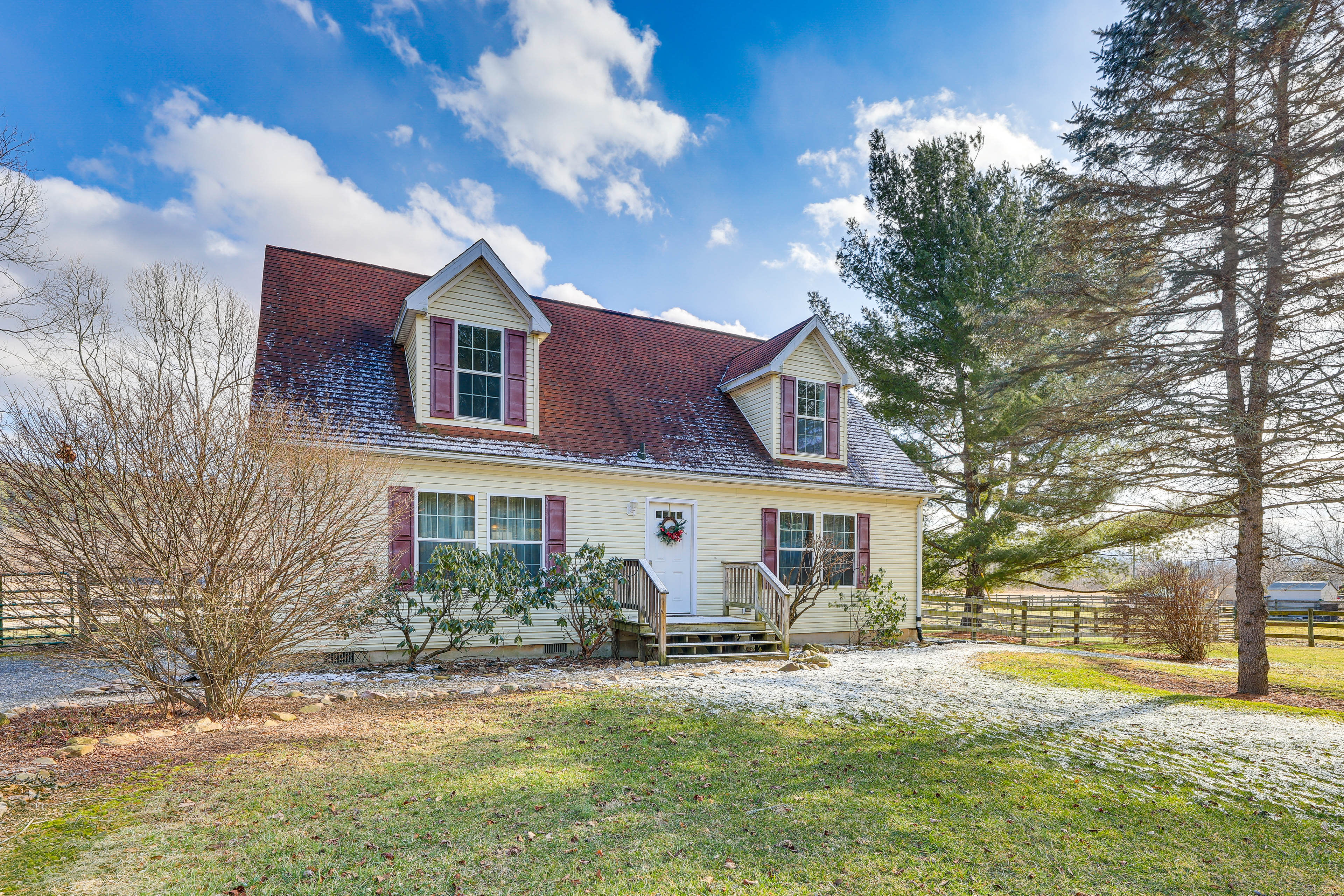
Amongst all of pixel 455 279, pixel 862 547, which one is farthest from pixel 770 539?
pixel 455 279

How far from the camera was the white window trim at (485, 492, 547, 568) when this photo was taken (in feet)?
36.3

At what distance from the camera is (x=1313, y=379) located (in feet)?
27.5

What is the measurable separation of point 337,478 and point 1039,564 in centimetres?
1927

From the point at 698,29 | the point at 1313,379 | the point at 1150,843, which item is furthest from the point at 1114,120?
the point at 1150,843

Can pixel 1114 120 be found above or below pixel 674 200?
below

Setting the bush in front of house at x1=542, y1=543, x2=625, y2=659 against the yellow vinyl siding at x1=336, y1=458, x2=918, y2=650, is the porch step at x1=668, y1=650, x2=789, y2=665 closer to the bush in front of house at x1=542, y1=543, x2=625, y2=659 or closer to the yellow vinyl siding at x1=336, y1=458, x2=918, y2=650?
the bush in front of house at x1=542, y1=543, x2=625, y2=659

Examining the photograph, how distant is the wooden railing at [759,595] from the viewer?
11797 mm

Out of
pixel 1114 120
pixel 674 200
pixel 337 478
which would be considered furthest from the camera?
pixel 674 200

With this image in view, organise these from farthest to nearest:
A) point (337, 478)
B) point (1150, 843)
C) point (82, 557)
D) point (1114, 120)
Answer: point (1114, 120)
point (337, 478)
point (82, 557)
point (1150, 843)

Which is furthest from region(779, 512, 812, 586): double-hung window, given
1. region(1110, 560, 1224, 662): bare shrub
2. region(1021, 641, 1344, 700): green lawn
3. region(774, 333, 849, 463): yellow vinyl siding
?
region(1110, 560, 1224, 662): bare shrub

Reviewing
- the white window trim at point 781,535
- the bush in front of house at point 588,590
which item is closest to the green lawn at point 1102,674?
the white window trim at point 781,535

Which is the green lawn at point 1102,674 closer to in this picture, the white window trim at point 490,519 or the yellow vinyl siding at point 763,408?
the yellow vinyl siding at point 763,408

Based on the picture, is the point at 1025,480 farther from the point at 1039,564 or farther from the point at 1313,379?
the point at 1313,379

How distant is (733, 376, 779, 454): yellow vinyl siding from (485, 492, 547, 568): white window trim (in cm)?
522
